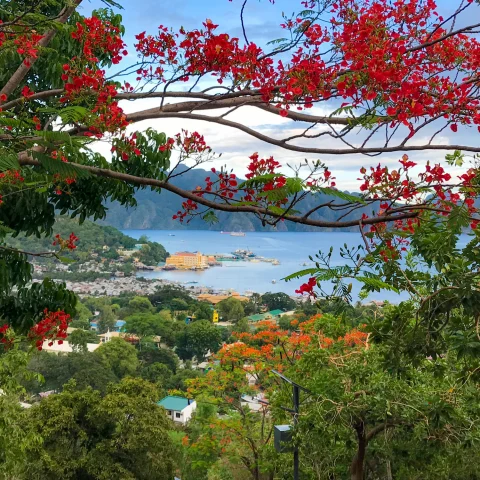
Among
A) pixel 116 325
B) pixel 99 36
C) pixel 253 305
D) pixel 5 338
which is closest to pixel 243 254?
pixel 253 305

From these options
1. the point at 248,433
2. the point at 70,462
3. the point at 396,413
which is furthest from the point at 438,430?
the point at 70,462

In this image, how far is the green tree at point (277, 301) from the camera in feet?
116

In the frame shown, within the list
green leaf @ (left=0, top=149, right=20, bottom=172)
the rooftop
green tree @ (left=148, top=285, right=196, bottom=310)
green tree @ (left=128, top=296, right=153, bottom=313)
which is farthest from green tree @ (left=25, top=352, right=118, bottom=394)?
green leaf @ (left=0, top=149, right=20, bottom=172)

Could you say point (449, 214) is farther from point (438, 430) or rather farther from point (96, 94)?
point (438, 430)

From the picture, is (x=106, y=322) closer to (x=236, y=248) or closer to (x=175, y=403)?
(x=175, y=403)

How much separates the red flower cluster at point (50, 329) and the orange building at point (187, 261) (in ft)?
→ 174

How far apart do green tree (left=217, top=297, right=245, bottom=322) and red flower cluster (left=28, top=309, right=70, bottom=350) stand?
30.5 m

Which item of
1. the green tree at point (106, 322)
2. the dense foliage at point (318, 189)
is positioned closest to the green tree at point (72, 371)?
the green tree at point (106, 322)

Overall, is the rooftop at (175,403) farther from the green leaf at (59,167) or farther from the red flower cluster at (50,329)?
the green leaf at (59,167)

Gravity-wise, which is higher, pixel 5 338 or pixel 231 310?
pixel 5 338

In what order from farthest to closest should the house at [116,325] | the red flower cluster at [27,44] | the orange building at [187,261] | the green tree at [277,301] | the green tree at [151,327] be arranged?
the orange building at [187,261], the green tree at [277,301], the house at [116,325], the green tree at [151,327], the red flower cluster at [27,44]

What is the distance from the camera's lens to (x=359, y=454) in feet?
15.7

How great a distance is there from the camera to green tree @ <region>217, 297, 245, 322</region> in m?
34.0

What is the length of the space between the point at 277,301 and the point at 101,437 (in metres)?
27.5
